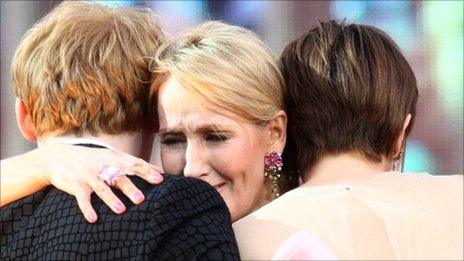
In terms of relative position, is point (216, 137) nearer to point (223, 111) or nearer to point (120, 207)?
point (223, 111)

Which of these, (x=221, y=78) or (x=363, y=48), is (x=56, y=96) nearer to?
(x=221, y=78)

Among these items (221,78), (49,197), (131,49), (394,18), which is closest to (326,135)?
(221,78)

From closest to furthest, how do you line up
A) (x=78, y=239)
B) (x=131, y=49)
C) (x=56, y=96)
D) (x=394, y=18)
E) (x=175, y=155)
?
(x=78, y=239), (x=56, y=96), (x=131, y=49), (x=175, y=155), (x=394, y=18)

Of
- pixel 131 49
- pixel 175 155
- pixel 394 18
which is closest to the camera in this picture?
pixel 131 49

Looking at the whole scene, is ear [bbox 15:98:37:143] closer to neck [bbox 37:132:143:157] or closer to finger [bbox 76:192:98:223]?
neck [bbox 37:132:143:157]

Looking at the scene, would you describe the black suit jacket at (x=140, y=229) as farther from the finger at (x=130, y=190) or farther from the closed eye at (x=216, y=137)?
the closed eye at (x=216, y=137)

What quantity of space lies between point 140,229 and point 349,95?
1.42 ft

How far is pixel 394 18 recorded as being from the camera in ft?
13.1

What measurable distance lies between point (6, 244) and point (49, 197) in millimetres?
91

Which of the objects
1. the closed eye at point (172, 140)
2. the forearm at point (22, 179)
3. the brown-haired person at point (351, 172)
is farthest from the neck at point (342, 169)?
the forearm at point (22, 179)

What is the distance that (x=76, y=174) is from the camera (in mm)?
1383

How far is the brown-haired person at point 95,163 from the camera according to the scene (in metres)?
1.31

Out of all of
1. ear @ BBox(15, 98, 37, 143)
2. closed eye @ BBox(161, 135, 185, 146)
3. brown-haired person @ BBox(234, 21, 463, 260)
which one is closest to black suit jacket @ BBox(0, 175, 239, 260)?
brown-haired person @ BBox(234, 21, 463, 260)

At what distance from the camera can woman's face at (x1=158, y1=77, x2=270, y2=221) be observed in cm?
169
